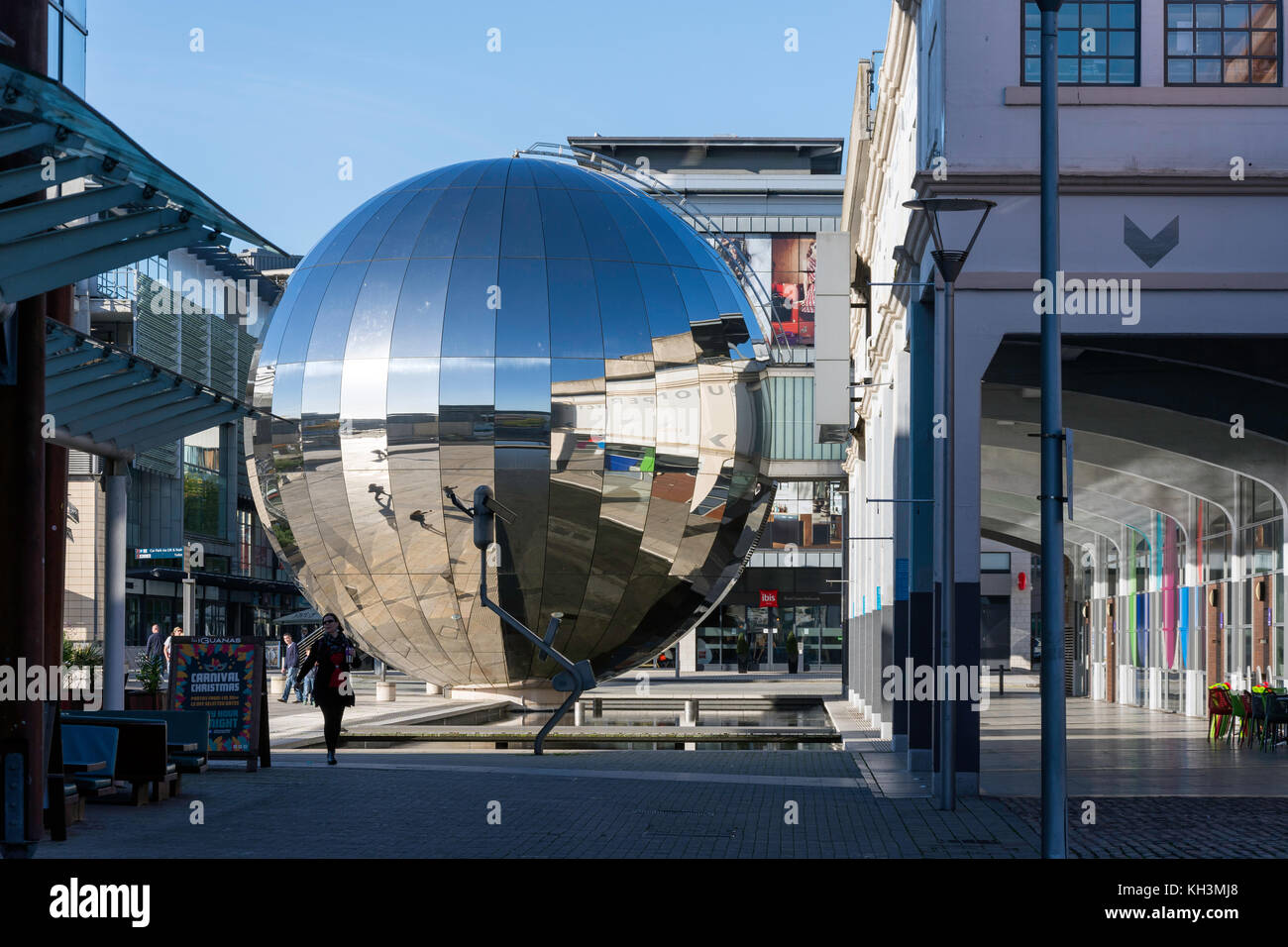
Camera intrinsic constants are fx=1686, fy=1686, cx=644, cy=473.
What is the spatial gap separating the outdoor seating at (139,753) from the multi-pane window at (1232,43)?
12.4m

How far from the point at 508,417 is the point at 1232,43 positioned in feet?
32.9

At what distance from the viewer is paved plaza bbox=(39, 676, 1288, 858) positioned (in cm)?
1248

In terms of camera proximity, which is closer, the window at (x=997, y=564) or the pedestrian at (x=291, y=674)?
the pedestrian at (x=291, y=674)

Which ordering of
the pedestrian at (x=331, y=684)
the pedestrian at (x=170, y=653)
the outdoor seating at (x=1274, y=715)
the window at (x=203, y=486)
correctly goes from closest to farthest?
the pedestrian at (x=170, y=653) → the pedestrian at (x=331, y=684) → the outdoor seating at (x=1274, y=715) → the window at (x=203, y=486)

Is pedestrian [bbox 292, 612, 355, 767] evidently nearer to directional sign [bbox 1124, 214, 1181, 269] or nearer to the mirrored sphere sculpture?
the mirrored sphere sculpture

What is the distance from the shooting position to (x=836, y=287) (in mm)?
30812

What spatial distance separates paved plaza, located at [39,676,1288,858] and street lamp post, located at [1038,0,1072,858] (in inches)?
42.9

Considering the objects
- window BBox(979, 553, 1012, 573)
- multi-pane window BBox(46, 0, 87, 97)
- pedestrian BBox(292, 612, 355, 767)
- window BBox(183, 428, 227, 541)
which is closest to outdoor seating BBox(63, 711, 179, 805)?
pedestrian BBox(292, 612, 355, 767)

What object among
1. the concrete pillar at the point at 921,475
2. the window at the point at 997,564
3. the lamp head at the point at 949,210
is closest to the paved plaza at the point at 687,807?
the concrete pillar at the point at 921,475

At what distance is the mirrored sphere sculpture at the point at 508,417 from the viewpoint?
22641 millimetres

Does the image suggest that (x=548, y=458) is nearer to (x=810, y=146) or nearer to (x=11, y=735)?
(x=11, y=735)

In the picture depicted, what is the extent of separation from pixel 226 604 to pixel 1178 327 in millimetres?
68521
